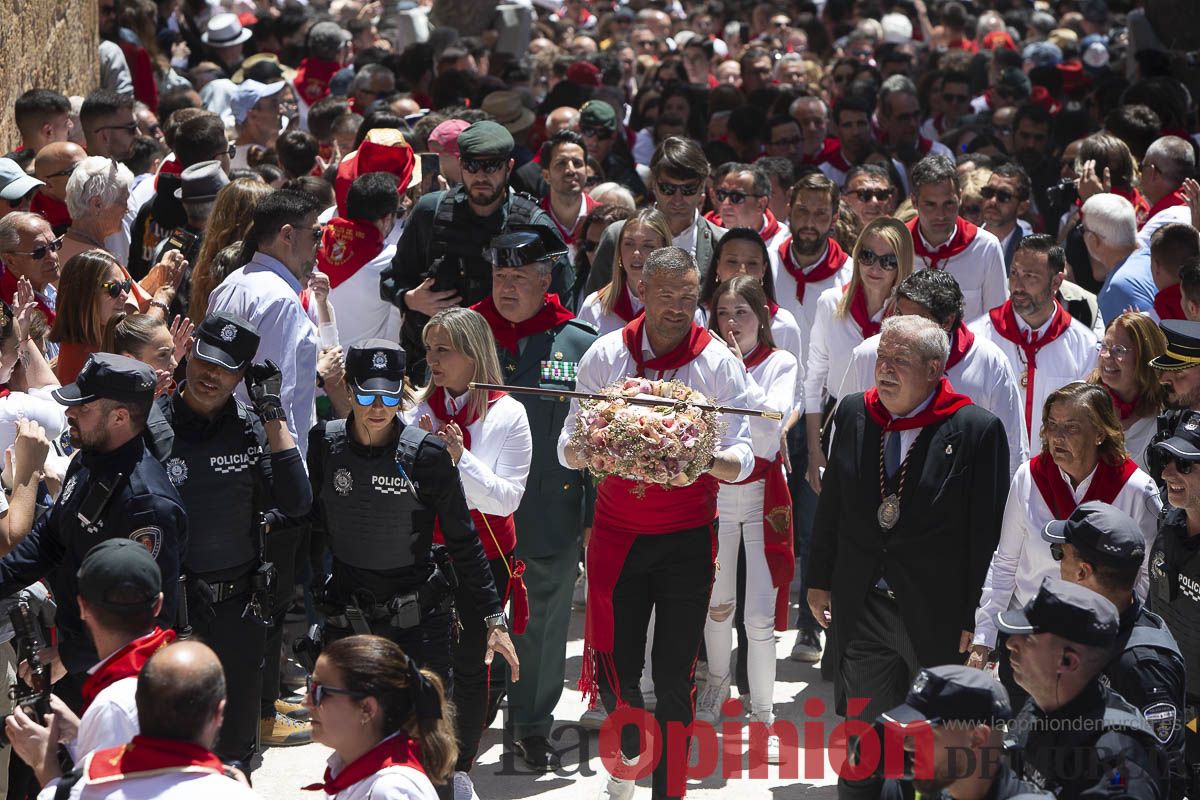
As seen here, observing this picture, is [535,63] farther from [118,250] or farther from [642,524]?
[642,524]

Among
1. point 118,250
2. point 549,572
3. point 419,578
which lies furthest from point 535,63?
point 419,578

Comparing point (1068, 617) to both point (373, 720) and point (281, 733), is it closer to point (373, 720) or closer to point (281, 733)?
point (373, 720)


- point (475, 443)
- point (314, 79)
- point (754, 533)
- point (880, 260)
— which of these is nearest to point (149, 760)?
point (475, 443)

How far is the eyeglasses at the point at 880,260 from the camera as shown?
7.74 meters

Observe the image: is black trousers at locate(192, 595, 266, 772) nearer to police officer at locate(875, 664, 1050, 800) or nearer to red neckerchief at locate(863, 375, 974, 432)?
red neckerchief at locate(863, 375, 974, 432)

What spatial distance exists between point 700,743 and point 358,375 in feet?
8.75

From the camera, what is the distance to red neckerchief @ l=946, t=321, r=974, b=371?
677cm

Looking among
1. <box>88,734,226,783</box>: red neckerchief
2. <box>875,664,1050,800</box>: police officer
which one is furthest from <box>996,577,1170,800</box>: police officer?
<box>88,734,226,783</box>: red neckerchief

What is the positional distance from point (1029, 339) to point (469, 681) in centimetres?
351

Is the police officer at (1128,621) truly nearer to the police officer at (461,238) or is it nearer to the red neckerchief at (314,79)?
the police officer at (461,238)

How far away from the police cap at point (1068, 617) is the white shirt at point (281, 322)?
3.69m

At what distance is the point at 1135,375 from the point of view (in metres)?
6.89

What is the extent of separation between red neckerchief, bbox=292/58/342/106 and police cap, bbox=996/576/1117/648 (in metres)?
11.6

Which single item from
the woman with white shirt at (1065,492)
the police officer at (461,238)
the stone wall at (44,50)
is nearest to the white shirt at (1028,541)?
the woman with white shirt at (1065,492)
